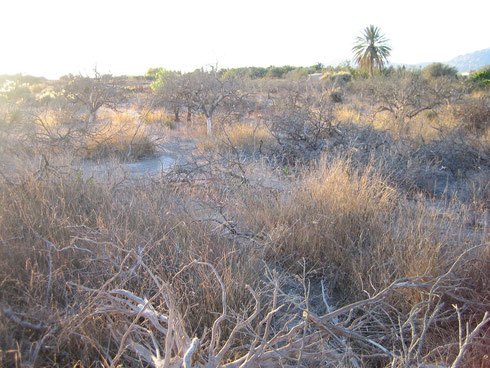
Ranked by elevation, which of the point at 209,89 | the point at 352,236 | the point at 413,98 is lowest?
the point at 352,236

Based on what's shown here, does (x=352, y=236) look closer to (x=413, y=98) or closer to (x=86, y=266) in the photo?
(x=86, y=266)

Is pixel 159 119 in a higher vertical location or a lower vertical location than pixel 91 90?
lower

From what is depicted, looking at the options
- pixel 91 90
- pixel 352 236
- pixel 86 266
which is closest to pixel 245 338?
pixel 86 266

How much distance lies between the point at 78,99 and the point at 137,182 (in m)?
7.50

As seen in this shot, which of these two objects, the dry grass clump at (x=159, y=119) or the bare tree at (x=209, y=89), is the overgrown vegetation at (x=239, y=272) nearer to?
the bare tree at (x=209, y=89)

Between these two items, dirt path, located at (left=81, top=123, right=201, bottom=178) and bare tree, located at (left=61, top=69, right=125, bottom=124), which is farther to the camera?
bare tree, located at (left=61, top=69, right=125, bottom=124)

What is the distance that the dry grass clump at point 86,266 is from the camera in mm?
1854

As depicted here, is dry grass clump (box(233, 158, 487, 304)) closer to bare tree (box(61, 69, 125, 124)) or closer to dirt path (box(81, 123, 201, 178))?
dirt path (box(81, 123, 201, 178))

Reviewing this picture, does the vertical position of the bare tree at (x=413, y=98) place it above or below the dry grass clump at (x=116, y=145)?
above

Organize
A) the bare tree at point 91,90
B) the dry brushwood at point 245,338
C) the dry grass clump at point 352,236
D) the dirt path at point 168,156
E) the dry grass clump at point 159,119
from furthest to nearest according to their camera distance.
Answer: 1. the dry grass clump at point 159,119
2. the bare tree at point 91,90
3. the dirt path at point 168,156
4. the dry grass clump at point 352,236
5. the dry brushwood at point 245,338

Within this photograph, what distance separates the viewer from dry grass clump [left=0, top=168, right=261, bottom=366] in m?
1.85

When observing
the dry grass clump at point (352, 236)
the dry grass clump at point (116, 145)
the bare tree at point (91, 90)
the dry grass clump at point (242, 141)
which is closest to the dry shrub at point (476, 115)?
the dry grass clump at point (242, 141)

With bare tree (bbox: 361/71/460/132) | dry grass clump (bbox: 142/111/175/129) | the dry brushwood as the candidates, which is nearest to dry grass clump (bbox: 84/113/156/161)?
dry grass clump (bbox: 142/111/175/129)

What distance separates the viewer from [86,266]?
8.05 ft
